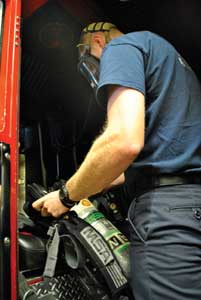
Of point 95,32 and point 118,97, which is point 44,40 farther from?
point 118,97

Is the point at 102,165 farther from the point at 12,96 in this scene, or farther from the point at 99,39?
the point at 99,39

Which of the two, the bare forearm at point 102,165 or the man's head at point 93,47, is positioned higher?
the man's head at point 93,47

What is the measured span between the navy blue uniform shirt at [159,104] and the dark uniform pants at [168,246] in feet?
0.34

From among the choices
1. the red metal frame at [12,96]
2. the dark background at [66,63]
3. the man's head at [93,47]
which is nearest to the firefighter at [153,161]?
the red metal frame at [12,96]

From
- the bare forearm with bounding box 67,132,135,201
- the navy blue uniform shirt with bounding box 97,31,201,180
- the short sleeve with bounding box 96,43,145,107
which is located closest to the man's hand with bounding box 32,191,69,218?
the bare forearm with bounding box 67,132,135,201

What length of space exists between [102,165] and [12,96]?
508 mm

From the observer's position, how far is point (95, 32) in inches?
77.2

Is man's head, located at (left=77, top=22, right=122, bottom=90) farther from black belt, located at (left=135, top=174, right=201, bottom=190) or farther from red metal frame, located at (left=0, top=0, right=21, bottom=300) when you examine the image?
black belt, located at (left=135, top=174, right=201, bottom=190)

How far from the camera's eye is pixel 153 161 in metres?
1.41

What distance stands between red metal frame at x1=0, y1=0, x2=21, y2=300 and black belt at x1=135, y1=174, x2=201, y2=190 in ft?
1.69

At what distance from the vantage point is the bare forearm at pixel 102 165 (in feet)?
4.22

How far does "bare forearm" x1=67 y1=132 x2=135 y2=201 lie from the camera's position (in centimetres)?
129

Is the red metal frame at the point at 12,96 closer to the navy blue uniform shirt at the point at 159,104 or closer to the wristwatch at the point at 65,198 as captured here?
the wristwatch at the point at 65,198

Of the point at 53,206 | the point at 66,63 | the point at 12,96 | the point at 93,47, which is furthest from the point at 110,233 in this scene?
the point at 66,63
